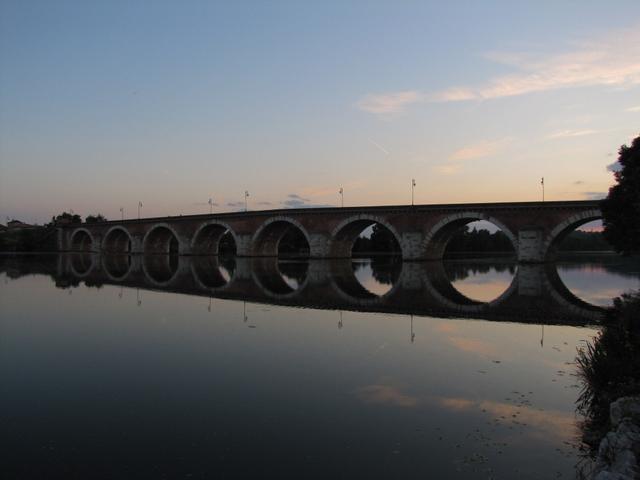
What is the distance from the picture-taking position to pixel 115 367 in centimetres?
1144

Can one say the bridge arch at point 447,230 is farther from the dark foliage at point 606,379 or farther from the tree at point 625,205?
the dark foliage at point 606,379

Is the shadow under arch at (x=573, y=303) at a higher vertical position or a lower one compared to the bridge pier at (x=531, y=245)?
lower

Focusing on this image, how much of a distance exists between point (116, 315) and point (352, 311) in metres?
8.93

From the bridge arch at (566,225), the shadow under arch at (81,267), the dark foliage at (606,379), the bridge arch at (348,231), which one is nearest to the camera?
the dark foliage at (606,379)

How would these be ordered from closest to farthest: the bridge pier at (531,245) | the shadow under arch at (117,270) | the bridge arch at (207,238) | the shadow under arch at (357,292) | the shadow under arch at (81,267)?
1. the shadow under arch at (357,292)
2. the shadow under arch at (117,270)
3. the shadow under arch at (81,267)
4. the bridge pier at (531,245)
5. the bridge arch at (207,238)

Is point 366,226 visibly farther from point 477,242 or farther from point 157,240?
point 477,242

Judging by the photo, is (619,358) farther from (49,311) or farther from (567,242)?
(567,242)

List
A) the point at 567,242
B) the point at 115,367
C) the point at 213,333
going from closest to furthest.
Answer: the point at 115,367
the point at 213,333
the point at 567,242

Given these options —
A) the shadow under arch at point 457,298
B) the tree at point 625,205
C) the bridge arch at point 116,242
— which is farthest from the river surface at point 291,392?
the bridge arch at point 116,242

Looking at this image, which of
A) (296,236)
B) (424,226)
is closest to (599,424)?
(424,226)

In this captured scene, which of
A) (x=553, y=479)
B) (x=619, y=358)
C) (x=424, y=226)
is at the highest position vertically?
(x=424, y=226)

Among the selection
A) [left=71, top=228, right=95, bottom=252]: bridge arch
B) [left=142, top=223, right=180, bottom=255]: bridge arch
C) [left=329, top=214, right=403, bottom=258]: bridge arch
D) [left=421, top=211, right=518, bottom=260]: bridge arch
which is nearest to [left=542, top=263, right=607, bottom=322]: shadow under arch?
[left=421, top=211, right=518, bottom=260]: bridge arch

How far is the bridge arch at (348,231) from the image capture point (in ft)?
174

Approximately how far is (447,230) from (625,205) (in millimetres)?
27571
